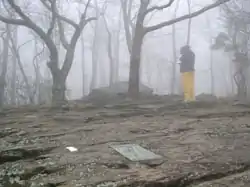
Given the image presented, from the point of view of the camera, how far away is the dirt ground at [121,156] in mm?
4219

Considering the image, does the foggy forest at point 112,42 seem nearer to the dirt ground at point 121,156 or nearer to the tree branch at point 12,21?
the tree branch at point 12,21

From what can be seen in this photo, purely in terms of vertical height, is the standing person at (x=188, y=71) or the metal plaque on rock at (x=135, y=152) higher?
the standing person at (x=188, y=71)

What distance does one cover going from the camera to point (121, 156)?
17.0 ft

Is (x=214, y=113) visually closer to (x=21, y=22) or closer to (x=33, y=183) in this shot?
(x=33, y=183)

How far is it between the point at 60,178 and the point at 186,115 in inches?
227

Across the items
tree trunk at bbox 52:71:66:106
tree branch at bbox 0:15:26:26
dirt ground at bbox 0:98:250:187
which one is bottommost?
dirt ground at bbox 0:98:250:187

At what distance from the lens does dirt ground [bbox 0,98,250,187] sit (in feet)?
13.8

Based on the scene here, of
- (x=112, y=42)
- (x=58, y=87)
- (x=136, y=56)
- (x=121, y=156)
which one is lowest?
(x=121, y=156)

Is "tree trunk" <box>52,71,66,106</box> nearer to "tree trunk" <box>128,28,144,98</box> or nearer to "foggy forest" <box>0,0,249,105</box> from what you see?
"foggy forest" <box>0,0,249,105</box>

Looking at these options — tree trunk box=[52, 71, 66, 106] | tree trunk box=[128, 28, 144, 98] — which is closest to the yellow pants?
tree trunk box=[128, 28, 144, 98]

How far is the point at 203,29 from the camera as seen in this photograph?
126 ft

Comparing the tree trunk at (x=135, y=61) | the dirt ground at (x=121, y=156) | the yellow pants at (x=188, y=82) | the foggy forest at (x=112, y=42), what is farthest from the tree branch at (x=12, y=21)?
the yellow pants at (x=188, y=82)

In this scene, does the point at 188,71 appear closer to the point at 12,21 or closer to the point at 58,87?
the point at 58,87

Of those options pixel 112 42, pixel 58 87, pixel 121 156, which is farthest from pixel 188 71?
pixel 112 42
